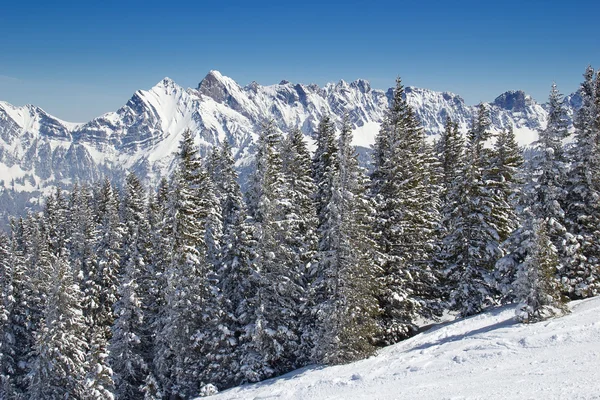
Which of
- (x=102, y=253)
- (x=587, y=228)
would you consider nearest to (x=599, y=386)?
(x=587, y=228)

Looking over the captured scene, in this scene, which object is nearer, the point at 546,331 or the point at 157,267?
the point at 546,331

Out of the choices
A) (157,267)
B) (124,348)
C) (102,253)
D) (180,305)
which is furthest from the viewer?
(102,253)

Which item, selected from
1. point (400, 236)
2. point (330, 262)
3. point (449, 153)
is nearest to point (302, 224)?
point (330, 262)

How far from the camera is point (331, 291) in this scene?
22.0m

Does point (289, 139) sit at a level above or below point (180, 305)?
above

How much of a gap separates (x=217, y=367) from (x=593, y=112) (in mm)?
25625

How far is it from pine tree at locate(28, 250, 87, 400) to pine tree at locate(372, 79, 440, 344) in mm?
20399

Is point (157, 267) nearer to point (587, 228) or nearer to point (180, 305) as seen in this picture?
point (180, 305)

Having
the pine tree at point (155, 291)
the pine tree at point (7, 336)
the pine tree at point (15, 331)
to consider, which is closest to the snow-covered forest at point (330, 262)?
the pine tree at point (155, 291)

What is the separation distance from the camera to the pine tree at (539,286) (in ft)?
58.6

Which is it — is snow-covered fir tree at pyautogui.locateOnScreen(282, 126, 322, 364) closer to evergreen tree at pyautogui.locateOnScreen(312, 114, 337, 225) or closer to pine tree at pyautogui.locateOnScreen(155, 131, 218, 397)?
evergreen tree at pyautogui.locateOnScreen(312, 114, 337, 225)

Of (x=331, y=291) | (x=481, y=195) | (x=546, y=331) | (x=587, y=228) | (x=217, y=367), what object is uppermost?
(x=481, y=195)

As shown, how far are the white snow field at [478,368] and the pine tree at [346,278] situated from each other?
1.06m

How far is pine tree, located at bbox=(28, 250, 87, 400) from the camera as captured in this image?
92.1 feet
